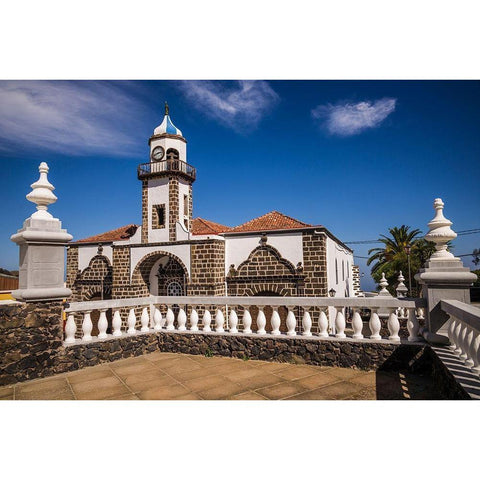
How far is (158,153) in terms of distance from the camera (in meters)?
15.8

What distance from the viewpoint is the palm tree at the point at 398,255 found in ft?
75.9

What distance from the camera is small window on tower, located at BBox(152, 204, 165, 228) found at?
50.2 ft

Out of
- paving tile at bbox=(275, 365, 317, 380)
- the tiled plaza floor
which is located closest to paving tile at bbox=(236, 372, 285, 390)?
the tiled plaza floor

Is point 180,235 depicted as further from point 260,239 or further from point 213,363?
point 213,363

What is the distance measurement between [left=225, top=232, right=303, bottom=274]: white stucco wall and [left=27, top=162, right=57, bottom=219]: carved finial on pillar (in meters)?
9.99

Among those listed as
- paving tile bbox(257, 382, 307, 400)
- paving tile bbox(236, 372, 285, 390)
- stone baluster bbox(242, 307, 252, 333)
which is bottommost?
paving tile bbox(257, 382, 307, 400)

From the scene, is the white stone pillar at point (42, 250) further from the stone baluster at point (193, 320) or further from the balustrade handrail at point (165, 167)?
the balustrade handrail at point (165, 167)

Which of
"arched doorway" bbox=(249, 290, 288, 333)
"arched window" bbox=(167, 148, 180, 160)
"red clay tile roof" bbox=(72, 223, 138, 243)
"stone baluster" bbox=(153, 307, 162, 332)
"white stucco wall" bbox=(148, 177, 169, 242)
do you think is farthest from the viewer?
"red clay tile roof" bbox=(72, 223, 138, 243)

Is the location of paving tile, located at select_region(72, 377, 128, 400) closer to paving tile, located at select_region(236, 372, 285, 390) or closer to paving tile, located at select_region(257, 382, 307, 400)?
paving tile, located at select_region(236, 372, 285, 390)

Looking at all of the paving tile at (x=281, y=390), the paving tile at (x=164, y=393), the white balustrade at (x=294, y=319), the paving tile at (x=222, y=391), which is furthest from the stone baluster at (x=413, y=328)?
the paving tile at (x=164, y=393)

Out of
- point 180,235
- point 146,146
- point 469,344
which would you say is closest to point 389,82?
point 469,344

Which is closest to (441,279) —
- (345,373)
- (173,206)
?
(345,373)

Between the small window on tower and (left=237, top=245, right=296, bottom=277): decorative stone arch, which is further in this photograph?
the small window on tower

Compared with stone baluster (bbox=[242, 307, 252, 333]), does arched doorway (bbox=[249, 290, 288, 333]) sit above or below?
below
